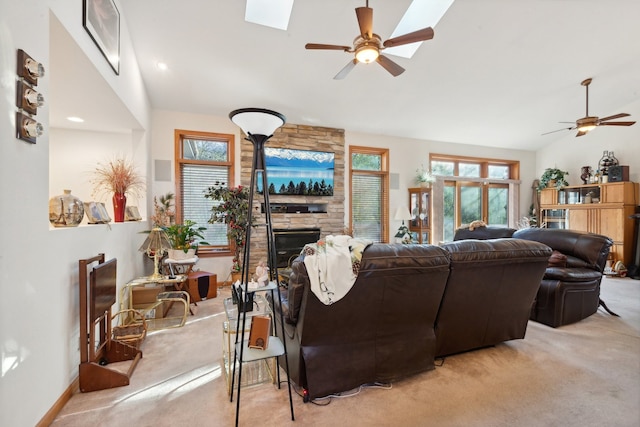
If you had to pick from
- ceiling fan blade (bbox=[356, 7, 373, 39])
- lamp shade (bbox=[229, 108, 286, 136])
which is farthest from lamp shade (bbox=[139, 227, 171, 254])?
ceiling fan blade (bbox=[356, 7, 373, 39])

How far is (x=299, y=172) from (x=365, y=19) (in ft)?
9.89

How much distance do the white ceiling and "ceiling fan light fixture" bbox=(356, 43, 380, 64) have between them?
0.90 m

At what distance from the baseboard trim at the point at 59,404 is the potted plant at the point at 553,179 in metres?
8.69

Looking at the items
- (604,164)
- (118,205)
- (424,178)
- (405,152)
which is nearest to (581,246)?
(424,178)

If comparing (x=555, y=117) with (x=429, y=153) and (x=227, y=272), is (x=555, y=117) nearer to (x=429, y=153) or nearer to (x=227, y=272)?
(x=429, y=153)

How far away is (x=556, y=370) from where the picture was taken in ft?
7.02

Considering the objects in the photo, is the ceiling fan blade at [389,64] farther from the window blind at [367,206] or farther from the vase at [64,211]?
the window blind at [367,206]

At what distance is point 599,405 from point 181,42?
494cm

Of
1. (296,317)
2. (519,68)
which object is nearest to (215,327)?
(296,317)

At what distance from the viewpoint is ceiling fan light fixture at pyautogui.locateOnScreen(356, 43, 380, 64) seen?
2.60m

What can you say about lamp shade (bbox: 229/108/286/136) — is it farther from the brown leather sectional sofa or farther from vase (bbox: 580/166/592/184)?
vase (bbox: 580/166/592/184)

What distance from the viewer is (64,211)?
6.41ft

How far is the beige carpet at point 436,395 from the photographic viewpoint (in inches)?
64.6

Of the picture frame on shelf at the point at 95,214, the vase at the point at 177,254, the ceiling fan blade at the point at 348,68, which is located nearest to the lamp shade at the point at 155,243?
the vase at the point at 177,254
